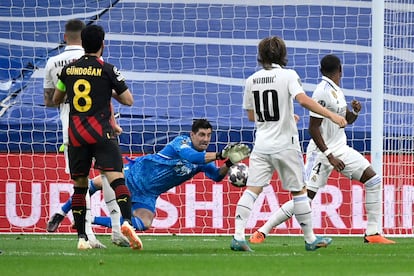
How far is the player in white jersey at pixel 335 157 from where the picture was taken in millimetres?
11758

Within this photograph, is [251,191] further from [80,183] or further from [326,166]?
[326,166]

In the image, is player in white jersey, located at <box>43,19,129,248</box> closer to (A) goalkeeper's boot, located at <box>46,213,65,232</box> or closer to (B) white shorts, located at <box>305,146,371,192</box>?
(A) goalkeeper's boot, located at <box>46,213,65,232</box>

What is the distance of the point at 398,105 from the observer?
1546 centimetres

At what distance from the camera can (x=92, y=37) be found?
32.0ft

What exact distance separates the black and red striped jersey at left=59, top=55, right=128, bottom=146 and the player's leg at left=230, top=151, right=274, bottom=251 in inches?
51.1

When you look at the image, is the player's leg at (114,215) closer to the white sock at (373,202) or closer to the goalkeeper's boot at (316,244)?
the goalkeeper's boot at (316,244)

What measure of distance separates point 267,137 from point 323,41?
7394 millimetres

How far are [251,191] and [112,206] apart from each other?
126cm

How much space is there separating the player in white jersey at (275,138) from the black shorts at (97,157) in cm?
117

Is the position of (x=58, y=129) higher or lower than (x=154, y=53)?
lower

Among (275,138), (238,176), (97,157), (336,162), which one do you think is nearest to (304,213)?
(275,138)

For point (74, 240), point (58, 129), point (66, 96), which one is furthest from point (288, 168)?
point (58, 129)

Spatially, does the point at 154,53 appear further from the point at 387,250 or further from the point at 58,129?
the point at 387,250

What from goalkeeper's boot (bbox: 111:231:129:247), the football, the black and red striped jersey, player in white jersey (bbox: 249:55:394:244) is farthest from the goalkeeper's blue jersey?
the black and red striped jersey
